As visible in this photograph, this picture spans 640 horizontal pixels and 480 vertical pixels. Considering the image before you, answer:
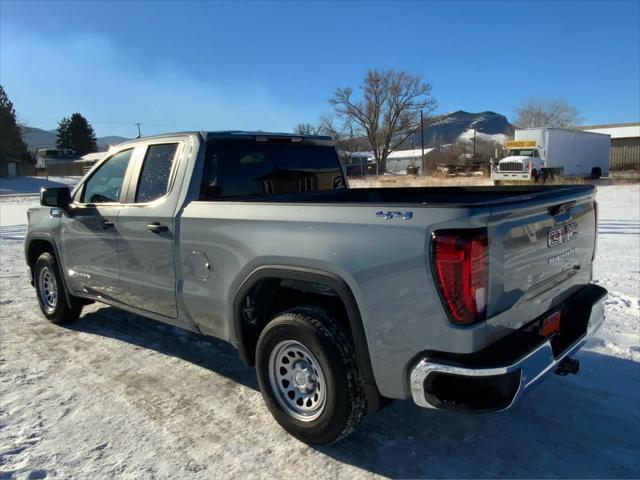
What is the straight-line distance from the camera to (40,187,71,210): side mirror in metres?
4.68

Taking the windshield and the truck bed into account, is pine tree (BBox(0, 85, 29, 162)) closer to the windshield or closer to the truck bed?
the windshield

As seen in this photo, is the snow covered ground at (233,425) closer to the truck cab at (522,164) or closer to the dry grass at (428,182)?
the dry grass at (428,182)

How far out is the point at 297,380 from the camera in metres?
3.07

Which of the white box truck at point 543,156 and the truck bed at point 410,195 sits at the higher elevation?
the white box truck at point 543,156

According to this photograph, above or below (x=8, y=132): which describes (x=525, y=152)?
below

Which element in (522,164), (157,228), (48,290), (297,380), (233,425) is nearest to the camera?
(297,380)

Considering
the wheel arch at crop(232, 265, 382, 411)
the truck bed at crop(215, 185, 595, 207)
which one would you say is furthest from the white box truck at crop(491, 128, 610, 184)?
the wheel arch at crop(232, 265, 382, 411)

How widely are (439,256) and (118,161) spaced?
3.26 metres

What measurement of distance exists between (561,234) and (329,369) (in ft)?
5.22

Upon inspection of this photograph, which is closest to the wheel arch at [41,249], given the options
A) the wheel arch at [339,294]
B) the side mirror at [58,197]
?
the side mirror at [58,197]

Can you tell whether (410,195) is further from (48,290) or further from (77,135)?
(77,135)

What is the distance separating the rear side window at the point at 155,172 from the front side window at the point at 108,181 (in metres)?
0.31

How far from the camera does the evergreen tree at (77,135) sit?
300 feet

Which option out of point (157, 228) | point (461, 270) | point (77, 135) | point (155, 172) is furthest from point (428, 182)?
point (77, 135)
